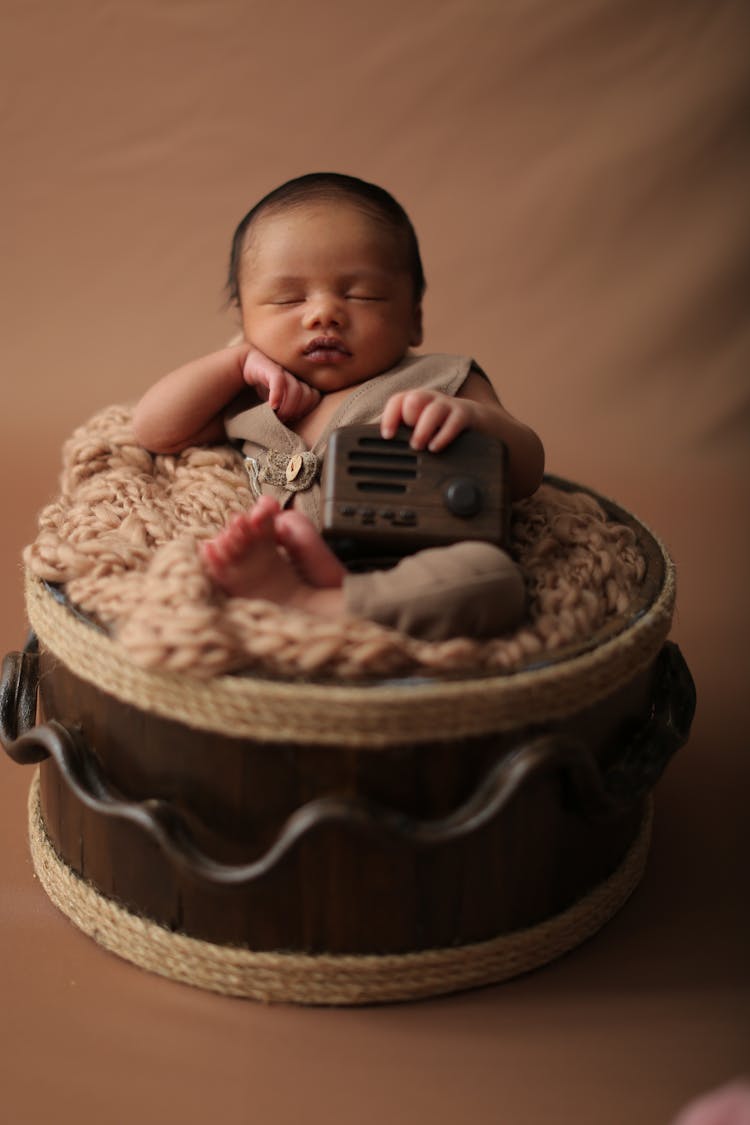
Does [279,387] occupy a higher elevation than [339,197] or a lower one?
lower

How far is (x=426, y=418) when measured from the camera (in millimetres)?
1146

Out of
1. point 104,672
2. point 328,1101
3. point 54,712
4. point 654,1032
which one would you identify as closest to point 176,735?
point 104,672

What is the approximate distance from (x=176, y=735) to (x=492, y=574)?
0.27m

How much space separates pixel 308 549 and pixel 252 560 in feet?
0.18

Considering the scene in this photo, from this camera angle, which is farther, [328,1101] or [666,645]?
[666,645]

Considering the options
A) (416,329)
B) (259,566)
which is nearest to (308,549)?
(259,566)

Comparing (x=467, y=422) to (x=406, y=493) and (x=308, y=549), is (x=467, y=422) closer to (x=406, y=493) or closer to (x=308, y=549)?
(x=406, y=493)

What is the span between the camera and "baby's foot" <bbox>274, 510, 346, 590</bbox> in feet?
3.56

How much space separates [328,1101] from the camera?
99cm

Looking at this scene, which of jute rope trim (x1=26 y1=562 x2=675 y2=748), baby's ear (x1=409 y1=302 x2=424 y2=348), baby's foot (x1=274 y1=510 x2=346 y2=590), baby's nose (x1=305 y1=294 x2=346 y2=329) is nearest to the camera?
jute rope trim (x1=26 y1=562 x2=675 y2=748)

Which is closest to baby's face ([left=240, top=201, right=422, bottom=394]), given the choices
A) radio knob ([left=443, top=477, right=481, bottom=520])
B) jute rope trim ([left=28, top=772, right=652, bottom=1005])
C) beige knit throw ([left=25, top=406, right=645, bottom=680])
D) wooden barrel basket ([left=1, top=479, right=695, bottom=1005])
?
beige knit throw ([left=25, top=406, right=645, bottom=680])

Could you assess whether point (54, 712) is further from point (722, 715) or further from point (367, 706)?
point (722, 715)

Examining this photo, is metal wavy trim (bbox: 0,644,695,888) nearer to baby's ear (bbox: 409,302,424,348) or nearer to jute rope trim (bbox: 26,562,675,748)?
jute rope trim (bbox: 26,562,675,748)

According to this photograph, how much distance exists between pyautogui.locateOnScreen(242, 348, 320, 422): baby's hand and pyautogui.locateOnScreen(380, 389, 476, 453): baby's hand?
0.16 metres
